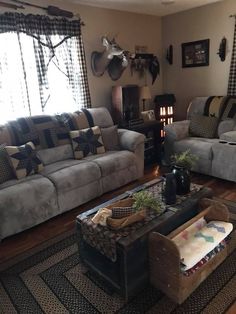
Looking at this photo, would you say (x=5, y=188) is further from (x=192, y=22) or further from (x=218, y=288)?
(x=192, y=22)

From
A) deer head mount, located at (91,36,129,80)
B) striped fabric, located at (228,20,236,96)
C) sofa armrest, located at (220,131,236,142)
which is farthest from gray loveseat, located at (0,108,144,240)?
striped fabric, located at (228,20,236,96)

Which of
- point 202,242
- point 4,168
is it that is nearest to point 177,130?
point 202,242

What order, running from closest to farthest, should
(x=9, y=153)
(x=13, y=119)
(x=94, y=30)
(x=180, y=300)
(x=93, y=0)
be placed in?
1. (x=180, y=300)
2. (x=9, y=153)
3. (x=13, y=119)
4. (x=93, y=0)
5. (x=94, y=30)

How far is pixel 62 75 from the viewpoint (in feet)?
11.6

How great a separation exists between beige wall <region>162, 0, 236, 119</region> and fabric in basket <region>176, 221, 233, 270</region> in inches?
109

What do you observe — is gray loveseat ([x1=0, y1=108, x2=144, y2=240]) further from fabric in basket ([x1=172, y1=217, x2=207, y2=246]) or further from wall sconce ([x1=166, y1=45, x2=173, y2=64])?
wall sconce ([x1=166, y1=45, x2=173, y2=64])

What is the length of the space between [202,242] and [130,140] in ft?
5.92

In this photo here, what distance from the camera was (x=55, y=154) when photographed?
304 centimetres

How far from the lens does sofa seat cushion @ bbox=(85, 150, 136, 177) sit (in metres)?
2.94

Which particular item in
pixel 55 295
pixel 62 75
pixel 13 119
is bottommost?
pixel 55 295

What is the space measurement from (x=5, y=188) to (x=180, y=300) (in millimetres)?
1700

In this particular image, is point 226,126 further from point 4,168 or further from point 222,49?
point 4,168

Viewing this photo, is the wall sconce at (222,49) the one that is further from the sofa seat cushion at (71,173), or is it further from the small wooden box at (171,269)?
the small wooden box at (171,269)

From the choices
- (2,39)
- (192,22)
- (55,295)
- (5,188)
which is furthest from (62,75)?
(55,295)
